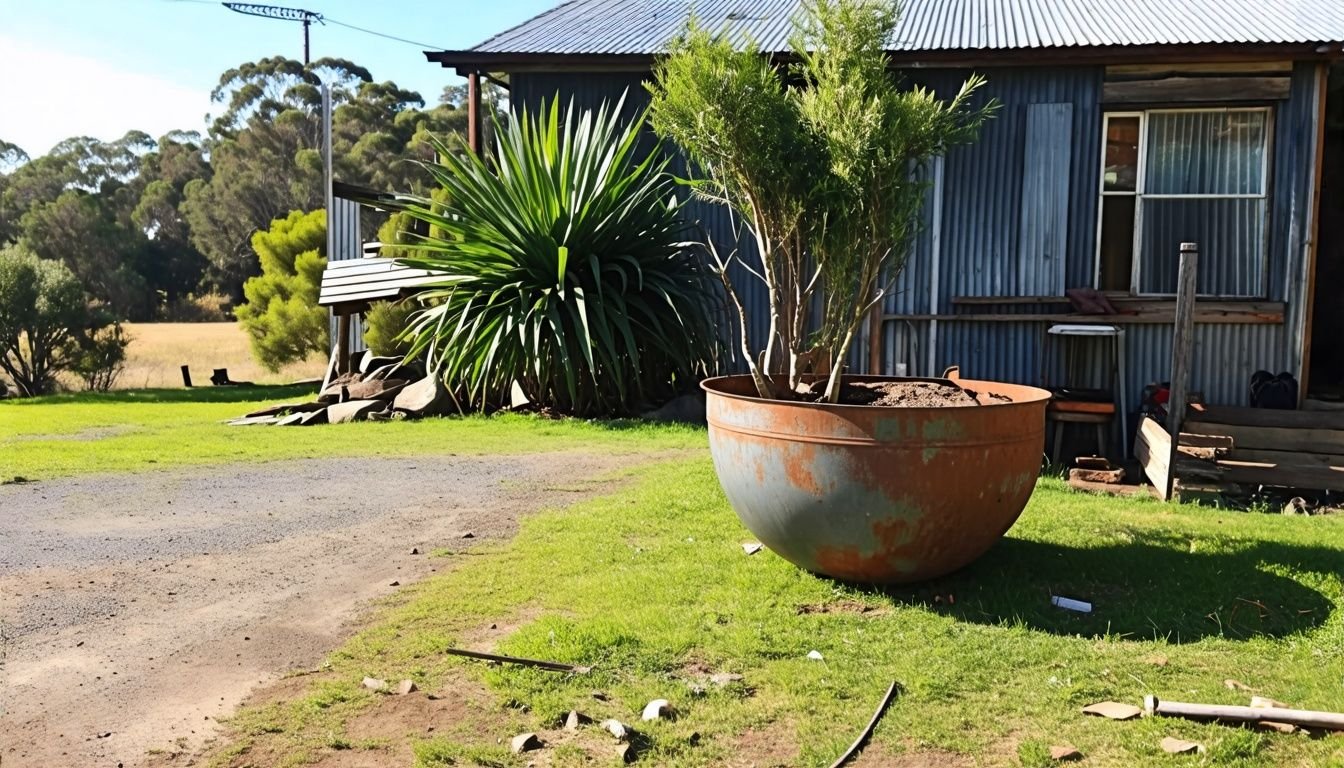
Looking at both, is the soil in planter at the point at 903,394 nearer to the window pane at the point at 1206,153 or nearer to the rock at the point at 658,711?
the rock at the point at 658,711

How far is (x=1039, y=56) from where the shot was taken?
355 inches

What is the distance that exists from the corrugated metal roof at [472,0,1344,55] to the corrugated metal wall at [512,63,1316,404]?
0.38 metres

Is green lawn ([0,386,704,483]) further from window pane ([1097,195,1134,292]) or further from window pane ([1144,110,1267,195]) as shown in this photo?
window pane ([1144,110,1267,195])

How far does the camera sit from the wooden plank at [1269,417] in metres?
7.75

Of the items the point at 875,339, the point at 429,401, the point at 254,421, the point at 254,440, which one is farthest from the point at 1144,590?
the point at 254,421

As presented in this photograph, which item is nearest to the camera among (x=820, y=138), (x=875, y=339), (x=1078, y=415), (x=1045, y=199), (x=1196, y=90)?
(x=820, y=138)

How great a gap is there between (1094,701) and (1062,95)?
7.31m

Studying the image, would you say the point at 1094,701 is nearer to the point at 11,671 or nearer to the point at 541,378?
the point at 11,671

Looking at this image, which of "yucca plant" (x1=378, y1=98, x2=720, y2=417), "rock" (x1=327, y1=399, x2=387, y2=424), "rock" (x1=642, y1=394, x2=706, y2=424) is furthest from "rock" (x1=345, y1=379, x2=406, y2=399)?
"rock" (x1=642, y1=394, x2=706, y2=424)

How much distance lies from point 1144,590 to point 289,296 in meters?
21.7

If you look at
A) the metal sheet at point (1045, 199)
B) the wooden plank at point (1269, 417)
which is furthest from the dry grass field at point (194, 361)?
the wooden plank at point (1269, 417)

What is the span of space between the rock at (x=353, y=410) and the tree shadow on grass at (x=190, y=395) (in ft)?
12.6

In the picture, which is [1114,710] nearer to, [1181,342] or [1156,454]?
[1181,342]

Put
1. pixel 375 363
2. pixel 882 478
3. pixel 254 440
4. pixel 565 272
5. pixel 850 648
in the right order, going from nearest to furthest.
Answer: pixel 850 648 → pixel 882 478 → pixel 254 440 → pixel 565 272 → pixel 375 363
